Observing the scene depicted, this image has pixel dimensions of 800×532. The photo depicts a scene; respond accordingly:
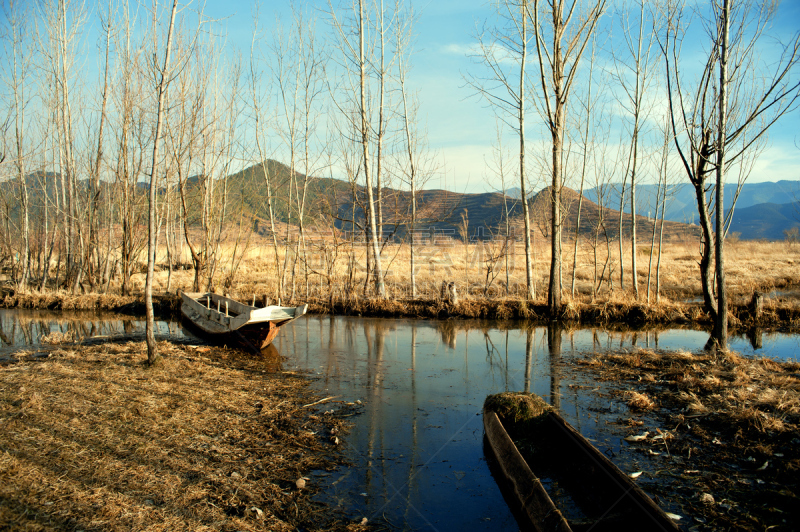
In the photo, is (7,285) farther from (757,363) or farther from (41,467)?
(757,363)

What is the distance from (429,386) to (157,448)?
4605 mm

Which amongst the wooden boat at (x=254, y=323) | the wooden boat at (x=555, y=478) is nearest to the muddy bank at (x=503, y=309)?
the wooden boat at (x=254, y=323)

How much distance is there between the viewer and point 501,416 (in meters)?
5.79

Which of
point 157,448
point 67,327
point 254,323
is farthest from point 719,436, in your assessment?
point 67,327

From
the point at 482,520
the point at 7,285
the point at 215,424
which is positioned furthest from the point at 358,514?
the point at 7,285

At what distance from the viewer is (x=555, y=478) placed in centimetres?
489

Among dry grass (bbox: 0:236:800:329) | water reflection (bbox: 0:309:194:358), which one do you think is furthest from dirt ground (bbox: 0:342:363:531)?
dry grass (bbox: 0:236:800:329)

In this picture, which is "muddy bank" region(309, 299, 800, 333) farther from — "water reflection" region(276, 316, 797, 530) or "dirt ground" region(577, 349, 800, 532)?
"dirt ground" region(577, 349, 800, 532)

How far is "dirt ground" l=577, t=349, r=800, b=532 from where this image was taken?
4.20m

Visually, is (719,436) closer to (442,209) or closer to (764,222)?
(442,209)

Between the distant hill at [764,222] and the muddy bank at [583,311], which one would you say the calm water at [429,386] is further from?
the distant hill at [764,222]

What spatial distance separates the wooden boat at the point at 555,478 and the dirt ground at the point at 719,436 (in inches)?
26.0

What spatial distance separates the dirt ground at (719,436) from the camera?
420cm

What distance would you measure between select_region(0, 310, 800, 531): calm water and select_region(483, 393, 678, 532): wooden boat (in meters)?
0.38
